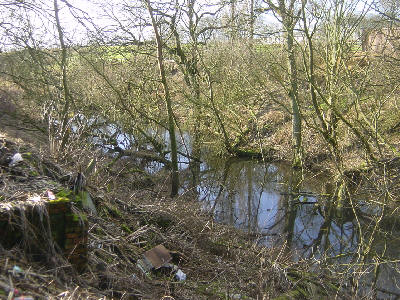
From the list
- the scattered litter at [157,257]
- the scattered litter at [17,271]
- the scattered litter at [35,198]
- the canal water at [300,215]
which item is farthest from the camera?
the canal water at [300,215]

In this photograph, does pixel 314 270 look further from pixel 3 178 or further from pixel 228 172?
pixel 228 172

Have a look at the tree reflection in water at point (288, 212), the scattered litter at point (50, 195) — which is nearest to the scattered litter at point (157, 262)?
the scattered litter at point (50, 195)

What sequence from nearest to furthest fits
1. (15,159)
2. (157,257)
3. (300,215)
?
1. (15,159)
2. (157,257)
3. (300,215)

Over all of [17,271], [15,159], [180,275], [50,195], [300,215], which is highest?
[15,159]

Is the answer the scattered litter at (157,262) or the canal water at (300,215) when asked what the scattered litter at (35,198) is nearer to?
the scattered litter at (157,262)

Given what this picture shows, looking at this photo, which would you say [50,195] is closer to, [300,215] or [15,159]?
[15,159]

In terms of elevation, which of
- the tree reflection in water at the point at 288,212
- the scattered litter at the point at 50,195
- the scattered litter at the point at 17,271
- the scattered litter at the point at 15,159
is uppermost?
the scattered litter at the point at 15,159

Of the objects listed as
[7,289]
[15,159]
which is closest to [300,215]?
[15,159]

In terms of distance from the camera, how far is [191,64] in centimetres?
1451

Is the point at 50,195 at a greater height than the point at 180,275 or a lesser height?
greater

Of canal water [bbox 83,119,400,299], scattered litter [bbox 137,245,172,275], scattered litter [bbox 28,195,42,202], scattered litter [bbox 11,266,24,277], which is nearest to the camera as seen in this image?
scattered litter [bbox 11,266,24,277]

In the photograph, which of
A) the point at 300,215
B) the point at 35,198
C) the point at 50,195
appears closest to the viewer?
the point at 35,198

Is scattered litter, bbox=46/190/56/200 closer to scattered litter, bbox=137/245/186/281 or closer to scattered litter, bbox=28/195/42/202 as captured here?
scattered litter, bbox=28/195/42/202

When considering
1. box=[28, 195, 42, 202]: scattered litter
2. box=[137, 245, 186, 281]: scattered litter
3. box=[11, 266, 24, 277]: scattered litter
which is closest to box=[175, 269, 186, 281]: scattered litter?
box=[137, 245, 186, 281]: scattered litter
